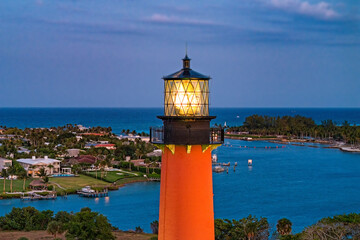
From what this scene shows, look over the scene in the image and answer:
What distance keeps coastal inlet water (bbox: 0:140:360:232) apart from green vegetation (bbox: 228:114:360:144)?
36.1 meters

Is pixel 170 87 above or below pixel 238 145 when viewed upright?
above

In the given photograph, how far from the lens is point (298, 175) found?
2625 inches

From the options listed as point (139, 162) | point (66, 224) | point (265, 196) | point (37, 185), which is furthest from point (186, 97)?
point (139, 162)

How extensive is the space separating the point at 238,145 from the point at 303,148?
542 inches

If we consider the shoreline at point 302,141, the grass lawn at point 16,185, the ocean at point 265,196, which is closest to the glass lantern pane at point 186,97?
the ocean at point 265,196

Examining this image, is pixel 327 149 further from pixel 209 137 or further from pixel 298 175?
pixel 209 137

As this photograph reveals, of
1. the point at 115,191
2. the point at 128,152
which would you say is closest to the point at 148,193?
the point at 115,191

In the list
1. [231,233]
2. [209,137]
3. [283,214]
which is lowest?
[283,214]

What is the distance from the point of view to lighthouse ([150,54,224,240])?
29.3 ft

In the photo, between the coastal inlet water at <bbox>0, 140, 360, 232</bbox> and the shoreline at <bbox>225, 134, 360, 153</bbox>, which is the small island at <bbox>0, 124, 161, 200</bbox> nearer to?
the coastal inlet water at <bbox>0, 140, 360, 232</bbox>

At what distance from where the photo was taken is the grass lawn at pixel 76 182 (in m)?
52.4

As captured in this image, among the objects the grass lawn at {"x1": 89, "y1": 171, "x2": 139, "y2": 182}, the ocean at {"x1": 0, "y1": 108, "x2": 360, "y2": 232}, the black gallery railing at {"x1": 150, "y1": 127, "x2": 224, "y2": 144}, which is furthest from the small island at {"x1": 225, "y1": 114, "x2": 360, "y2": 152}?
the black gallery railing at {"x1": 150, "y1": 127, "x2": 224, "y2": 144}

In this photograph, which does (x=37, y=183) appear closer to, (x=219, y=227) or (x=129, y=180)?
(x=129, y=180)

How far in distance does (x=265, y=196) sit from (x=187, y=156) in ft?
144
